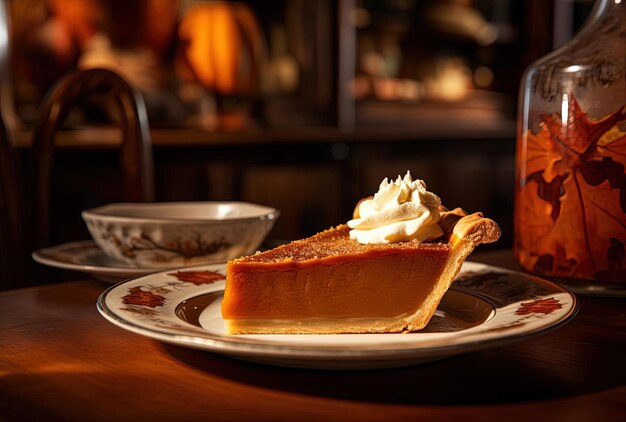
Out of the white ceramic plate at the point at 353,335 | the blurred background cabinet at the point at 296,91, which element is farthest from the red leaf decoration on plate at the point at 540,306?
the blurred background cabinet at the point at 296,91

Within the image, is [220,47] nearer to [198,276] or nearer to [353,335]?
[198,276]

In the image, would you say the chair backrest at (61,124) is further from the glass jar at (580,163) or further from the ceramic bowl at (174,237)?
the glass jar at (580,163)

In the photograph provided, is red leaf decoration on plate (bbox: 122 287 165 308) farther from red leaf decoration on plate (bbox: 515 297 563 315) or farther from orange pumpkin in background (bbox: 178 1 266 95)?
orange pumpkin in background (bbox: 178 1 266 95)

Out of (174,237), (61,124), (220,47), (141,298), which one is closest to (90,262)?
(174,237)

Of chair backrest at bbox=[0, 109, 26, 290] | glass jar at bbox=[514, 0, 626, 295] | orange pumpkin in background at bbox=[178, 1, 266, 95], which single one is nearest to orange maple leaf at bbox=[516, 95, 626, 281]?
glass jar at bbox=[514, 0, 626, 295]

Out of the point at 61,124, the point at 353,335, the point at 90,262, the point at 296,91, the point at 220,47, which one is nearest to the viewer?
the point at 353,335

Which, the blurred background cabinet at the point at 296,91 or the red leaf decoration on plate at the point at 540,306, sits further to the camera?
the blurred background cabinet at the point at 296,91
